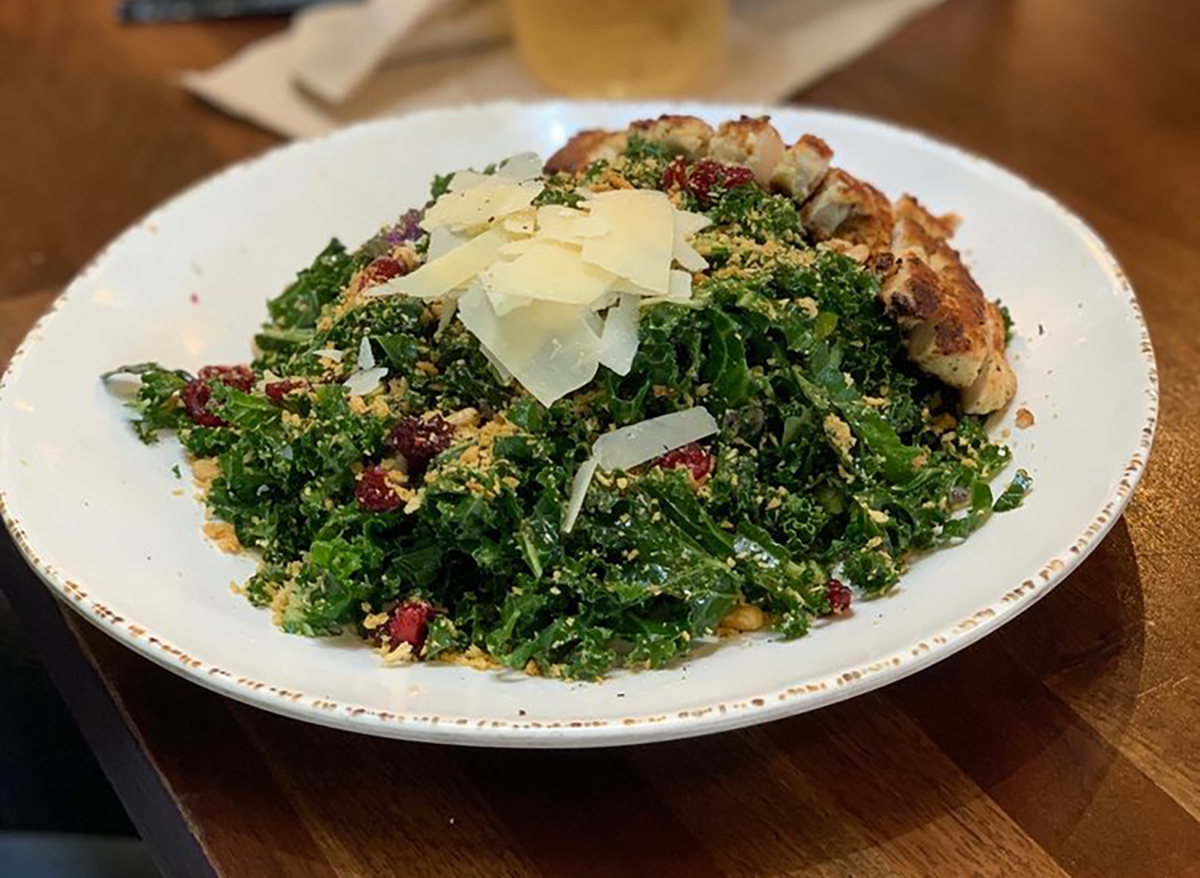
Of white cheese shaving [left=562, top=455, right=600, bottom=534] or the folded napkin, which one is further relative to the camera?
the folded napkin

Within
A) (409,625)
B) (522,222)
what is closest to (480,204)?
(522,222)

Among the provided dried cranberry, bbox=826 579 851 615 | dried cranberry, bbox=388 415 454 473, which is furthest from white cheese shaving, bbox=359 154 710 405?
dried cranberry, bbox=826 579 851 615

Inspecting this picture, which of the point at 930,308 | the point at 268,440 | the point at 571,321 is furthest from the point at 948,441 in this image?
the point at 268,440

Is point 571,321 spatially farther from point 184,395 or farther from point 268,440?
point 184,395

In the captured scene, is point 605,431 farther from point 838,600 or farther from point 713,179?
point 713,179

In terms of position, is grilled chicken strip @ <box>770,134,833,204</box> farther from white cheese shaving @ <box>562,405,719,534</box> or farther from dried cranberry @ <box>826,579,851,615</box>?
dried cranberry @ <box>826,579,851,615</box>

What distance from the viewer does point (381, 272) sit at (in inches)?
74.1

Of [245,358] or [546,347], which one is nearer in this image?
[546,347]

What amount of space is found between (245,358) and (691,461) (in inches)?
36.8

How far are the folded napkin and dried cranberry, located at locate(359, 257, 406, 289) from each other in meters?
1.66

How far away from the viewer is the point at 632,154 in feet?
6.56

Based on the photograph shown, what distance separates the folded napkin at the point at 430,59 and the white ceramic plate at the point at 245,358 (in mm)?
1035

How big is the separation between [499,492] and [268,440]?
1.22ft

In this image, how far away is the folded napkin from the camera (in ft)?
11.6
